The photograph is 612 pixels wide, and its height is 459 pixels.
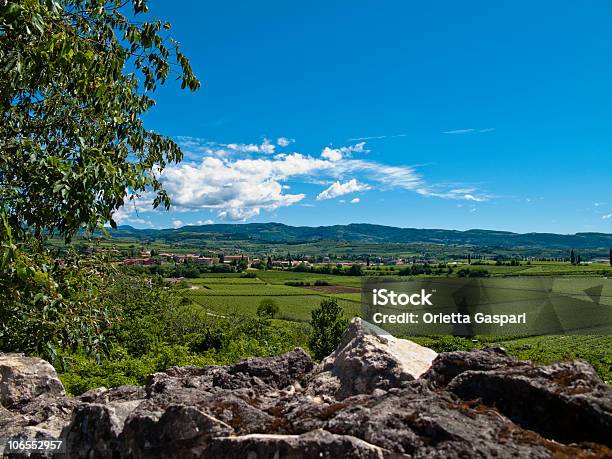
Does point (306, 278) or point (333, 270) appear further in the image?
point (333, 270)

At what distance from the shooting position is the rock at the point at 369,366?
6410mm

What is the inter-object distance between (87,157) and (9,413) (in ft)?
14.7

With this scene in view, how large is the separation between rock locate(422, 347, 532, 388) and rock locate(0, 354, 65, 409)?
6964mm

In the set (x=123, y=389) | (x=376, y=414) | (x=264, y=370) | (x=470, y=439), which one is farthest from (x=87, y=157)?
(x=470, y=439)

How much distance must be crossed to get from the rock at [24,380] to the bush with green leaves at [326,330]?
133ft

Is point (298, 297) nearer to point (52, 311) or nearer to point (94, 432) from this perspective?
point (52, 311)

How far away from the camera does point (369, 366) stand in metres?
6.59

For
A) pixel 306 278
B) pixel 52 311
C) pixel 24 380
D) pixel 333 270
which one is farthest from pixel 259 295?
pixel 52 311

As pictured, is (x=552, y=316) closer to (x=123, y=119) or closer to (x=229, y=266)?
(x=229, y=266)

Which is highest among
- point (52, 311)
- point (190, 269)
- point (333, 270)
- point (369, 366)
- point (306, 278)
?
point (52, 311)

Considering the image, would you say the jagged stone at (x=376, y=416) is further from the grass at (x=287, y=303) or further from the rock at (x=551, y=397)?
the grass at (x=287, y=303)

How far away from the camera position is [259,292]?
104 metres

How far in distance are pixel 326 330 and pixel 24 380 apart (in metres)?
46.1

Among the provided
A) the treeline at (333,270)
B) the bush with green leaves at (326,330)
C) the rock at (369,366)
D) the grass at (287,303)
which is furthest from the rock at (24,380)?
the treeline at (333,270)
